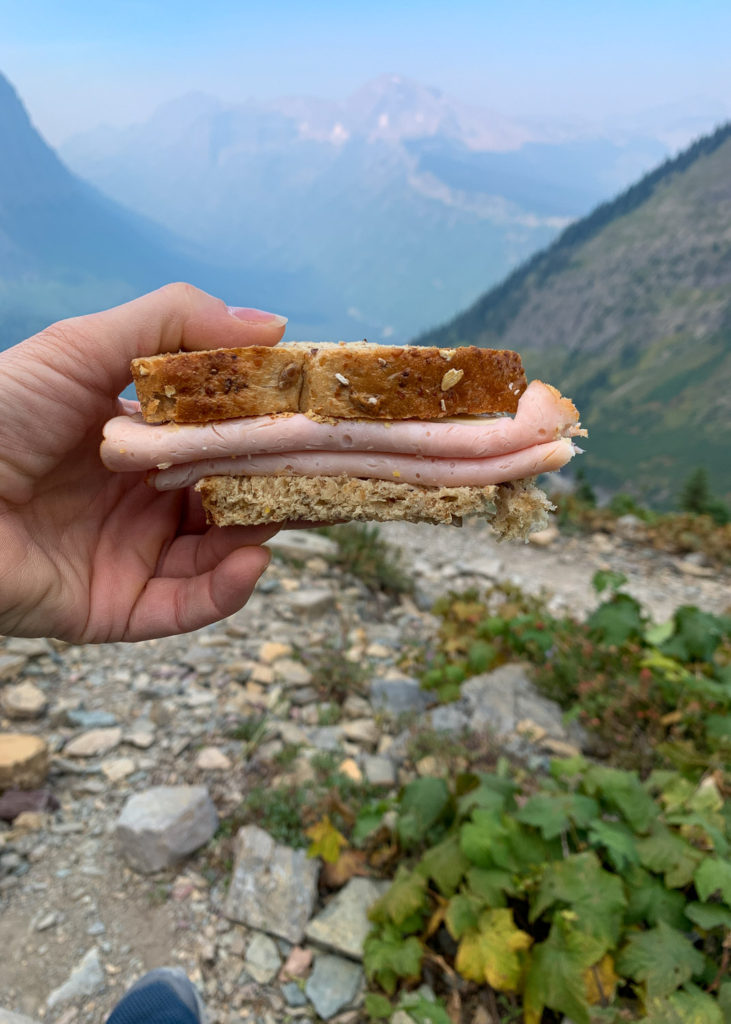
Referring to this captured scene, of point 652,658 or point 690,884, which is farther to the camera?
point 652,658

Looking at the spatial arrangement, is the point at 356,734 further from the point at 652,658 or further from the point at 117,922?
the point at 652,658

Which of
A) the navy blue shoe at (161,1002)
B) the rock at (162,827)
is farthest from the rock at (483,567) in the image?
the navy blue shoe at (161,1002)

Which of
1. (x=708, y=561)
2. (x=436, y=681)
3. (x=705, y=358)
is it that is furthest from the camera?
(x=705, y=358)

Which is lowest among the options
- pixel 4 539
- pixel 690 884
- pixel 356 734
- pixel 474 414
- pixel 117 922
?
pixel 117 922

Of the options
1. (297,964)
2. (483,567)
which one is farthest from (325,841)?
(483,567)

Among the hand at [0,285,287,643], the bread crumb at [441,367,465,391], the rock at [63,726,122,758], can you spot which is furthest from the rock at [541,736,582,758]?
the bread crumb at [441,367,465,391]

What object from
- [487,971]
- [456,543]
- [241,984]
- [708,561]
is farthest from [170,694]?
[708,561]

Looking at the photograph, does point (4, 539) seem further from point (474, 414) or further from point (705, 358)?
point (705, 358)

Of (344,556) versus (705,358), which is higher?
(705,358)

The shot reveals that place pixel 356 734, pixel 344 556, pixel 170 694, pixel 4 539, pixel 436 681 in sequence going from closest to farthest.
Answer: pixel 4 539, pixel 356 734, pixel 170 694, pixel 436 681, pixel 344 556
